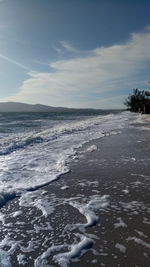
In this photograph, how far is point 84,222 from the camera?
4.85m

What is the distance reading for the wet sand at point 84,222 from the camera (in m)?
3.77

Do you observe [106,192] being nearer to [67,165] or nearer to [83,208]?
[83,208]

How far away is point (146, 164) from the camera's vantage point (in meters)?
9.09

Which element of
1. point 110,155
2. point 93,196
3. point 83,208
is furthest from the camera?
point 110,155

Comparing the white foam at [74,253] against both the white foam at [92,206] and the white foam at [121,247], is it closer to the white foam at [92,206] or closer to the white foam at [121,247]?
the white foam at [121,247]

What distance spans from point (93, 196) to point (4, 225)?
2.17m

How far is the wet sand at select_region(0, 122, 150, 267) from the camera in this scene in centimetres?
377

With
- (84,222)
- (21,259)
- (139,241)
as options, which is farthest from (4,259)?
(139,241)

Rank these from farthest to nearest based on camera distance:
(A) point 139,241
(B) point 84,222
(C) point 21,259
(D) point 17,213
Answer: (D) point 17,213 < (B) point 84,222 < (A) point 139,241 < (C) point 21,259

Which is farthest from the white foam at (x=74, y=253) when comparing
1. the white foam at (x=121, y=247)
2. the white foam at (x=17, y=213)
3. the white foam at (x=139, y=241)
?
the white foam at (x=17, y=213)

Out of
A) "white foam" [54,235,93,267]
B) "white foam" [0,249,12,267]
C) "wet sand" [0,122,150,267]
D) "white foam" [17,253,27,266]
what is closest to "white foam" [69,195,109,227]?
"wet sand" [0,122,150,267]

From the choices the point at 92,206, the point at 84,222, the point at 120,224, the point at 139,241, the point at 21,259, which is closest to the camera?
the point at 21,259

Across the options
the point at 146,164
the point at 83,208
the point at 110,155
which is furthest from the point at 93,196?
the point at 110,155

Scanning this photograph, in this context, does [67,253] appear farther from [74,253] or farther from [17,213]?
[17,213]
